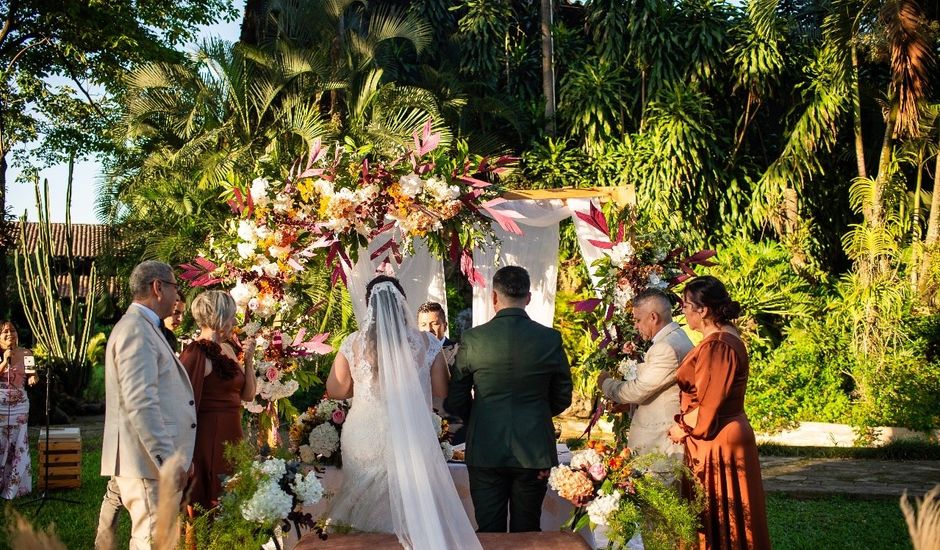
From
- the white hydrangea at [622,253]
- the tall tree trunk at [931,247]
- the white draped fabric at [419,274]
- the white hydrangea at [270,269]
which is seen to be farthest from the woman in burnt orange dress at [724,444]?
the tall tree trunk at [931,247]

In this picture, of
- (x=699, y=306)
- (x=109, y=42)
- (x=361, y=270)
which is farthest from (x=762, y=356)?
(x=109, y=42)

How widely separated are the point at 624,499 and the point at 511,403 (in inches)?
27.4

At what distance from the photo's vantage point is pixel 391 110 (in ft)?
46.5

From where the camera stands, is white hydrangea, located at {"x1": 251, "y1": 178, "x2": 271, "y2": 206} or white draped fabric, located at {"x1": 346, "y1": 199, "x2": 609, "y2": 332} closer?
white hydrangea, located at {"x1": 251, "y1": 178, "x2": 271, "y2": 206}

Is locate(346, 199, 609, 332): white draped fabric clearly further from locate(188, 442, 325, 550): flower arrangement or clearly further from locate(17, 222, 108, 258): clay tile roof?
locate(17, 222, 108, 258): clay tile roof

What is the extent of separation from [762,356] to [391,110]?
6.58 meters

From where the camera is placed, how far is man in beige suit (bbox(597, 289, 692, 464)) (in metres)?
5.04

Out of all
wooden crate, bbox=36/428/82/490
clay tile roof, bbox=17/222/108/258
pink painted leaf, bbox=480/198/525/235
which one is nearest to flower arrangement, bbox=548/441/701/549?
pink painted leaf, bbox=480/198/525/235

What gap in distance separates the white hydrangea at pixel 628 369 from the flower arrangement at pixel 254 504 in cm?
202

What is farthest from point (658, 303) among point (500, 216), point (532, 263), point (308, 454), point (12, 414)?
point (12, 414)

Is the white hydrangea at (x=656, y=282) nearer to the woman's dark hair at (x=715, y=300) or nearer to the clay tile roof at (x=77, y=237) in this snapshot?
the woman's dark hair at (x=715, y=300)

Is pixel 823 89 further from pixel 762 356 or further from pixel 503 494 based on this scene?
pixel 503 494

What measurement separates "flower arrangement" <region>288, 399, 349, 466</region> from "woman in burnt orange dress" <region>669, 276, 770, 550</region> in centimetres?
204

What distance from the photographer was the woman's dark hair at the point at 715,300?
478cm
